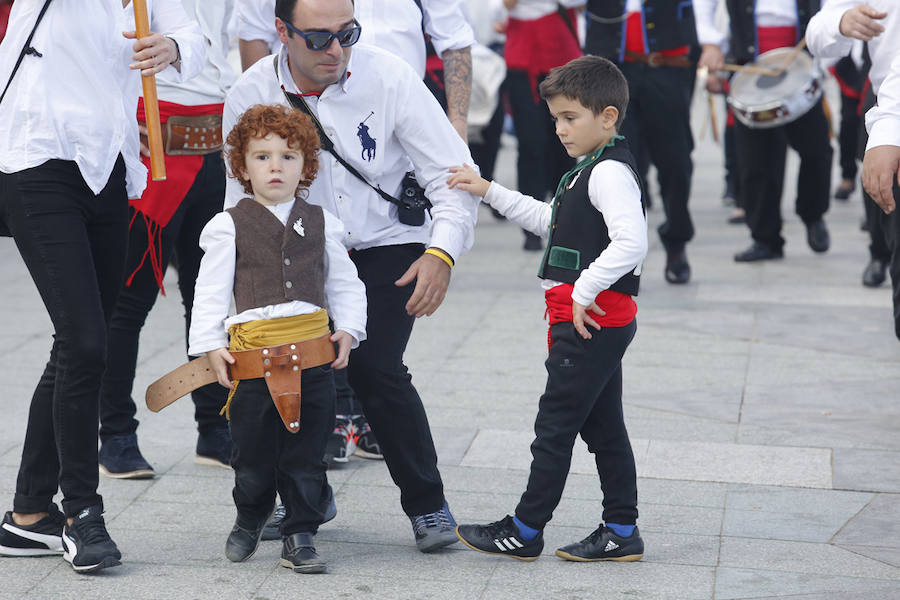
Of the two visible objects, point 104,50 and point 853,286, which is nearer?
point 104,50

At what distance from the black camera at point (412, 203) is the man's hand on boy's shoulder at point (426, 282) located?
165mm

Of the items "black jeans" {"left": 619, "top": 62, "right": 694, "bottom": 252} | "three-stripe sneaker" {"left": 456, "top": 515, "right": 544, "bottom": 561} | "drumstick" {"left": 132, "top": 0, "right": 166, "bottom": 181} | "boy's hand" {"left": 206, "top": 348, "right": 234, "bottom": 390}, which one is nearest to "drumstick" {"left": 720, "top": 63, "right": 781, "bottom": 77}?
"black jeans" {"left": 619, "top": 62, "right": 694, "bottom": 252}

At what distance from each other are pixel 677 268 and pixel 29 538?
4.97 meters

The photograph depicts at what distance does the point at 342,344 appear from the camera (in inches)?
144

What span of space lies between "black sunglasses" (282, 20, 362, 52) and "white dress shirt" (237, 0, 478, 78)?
0.98 metres

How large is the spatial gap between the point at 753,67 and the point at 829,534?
188 inches

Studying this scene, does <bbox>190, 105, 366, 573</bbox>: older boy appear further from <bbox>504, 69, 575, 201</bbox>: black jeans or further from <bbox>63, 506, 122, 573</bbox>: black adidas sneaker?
<bbox>504, 69, 575, 201</bbox>: black jeans

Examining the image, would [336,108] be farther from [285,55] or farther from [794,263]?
[794,263]

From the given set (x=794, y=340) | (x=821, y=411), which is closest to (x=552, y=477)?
(x=821, y=411)

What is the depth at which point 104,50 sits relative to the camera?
3.67 metres

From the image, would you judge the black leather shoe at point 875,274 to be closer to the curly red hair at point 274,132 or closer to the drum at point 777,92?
the drum at point 777,92

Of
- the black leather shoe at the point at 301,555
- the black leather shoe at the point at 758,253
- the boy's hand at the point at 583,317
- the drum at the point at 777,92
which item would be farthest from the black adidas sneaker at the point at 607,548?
the black leather shoe at the point at 758,253

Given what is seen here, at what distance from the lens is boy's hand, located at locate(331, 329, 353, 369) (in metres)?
3.65

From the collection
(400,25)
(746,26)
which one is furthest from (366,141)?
(746,26)
